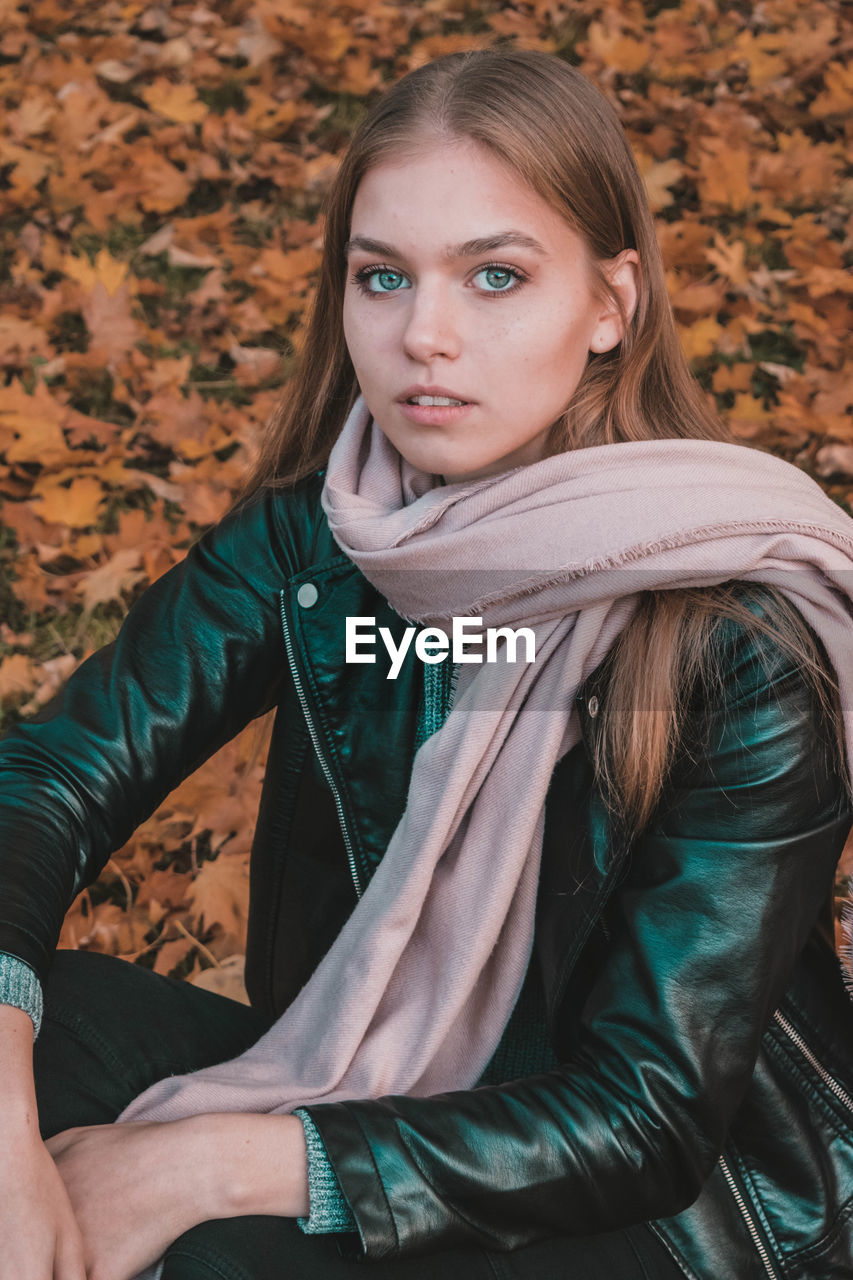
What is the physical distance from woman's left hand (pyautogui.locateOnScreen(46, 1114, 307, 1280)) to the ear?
958 millimetres

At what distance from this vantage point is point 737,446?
1.52 m

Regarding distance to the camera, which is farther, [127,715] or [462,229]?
[127,715]

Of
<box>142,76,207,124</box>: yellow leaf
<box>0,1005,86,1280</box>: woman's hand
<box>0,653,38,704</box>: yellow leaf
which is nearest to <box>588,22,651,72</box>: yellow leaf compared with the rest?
<box>142,76,207,124</box>: yellow leaf

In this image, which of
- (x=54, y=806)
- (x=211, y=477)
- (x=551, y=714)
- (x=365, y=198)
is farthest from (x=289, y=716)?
(x=211, y=477)

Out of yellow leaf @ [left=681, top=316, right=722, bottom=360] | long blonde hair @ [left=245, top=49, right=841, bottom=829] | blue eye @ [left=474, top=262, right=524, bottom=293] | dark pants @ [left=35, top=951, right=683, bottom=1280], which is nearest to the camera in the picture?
dark pants @ [left=35, top=951, right=683, bottom=1280]

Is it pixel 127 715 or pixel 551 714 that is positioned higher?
pixel 551 714

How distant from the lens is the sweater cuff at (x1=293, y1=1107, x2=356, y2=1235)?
126 centimetres

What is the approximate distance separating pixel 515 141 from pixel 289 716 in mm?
780

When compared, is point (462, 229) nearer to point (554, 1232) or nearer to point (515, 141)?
point (515, 141)

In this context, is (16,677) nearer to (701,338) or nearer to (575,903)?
(575,903)

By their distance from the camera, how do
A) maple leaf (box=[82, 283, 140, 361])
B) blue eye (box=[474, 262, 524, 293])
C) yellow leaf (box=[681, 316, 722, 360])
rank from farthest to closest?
maple leaf (box=[82, 283, 140, 361]), yellow leaf (box=[681, 316, 722, 360]), blue eye (box=[474, 262, 524, 293])

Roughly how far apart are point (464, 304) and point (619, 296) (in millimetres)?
246

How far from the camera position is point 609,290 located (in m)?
1.62

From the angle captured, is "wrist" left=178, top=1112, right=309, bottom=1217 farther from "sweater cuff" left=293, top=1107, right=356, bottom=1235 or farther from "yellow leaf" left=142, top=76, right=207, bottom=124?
"yellow leaf" left=142, top=76, right=207, bottom=124
